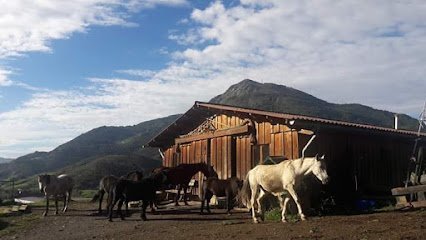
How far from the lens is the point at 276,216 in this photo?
15234 mm

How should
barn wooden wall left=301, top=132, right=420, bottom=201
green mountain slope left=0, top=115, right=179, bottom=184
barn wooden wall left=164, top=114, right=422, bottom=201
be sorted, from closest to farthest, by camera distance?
barn wooden wall left=301, top=132, right=420, bottom=201 → barn wooden wall left=164, top=114, right=422, bottom=201 → green mountain slope left=0, top=115, right=179, bottom=184

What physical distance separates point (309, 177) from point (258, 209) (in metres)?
1.97

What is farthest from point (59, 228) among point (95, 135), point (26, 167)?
point (95, 135)

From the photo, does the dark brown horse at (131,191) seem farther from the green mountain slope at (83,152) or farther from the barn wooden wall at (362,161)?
the green mountain slope at (83,152)

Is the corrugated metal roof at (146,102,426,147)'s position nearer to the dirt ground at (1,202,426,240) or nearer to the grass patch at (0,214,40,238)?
the dirt ground at (1,202,426,240)

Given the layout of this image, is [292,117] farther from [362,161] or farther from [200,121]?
[200,121]

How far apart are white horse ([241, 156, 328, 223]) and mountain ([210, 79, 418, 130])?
83682 mm

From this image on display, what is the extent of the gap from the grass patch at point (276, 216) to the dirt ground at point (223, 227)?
21.9 inches

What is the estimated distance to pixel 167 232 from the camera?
13.5m

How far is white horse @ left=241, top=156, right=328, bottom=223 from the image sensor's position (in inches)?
552

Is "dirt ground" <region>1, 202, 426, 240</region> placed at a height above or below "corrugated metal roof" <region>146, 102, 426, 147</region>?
below

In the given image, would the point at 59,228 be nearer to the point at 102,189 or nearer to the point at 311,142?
the point at 102,189

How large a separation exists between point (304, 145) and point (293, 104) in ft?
306

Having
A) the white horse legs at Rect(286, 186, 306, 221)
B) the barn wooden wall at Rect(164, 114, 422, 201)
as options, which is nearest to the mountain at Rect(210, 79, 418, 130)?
the barn wooden wall at Rect(164, 114, 422, 201)
